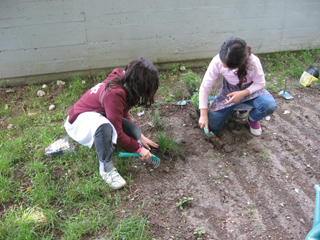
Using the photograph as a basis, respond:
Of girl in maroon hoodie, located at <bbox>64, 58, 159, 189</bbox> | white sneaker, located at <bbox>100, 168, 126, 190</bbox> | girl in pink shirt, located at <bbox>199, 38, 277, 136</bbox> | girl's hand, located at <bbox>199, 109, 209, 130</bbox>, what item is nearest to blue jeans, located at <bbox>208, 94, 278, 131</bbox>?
girl in pink shirt, located at <bbox>199, 38, 277, 136</bbox>

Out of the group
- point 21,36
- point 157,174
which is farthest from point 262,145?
point 21,36

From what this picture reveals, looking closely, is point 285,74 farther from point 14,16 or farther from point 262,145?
point 14,16

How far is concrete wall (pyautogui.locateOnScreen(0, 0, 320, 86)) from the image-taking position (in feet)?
11.4

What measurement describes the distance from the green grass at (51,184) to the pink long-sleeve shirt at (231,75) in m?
0.60

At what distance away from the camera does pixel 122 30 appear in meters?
3.71

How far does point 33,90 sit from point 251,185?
2.92 metres

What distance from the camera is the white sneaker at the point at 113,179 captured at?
227 cm

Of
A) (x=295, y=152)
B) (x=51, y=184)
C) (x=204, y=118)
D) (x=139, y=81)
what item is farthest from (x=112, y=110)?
(x=295, y=152)

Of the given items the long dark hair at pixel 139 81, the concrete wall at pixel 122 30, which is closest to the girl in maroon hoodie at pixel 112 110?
the long dark hair at pixel 139 81

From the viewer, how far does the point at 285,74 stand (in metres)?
4.08

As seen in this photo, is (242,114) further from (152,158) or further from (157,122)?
(152,158)

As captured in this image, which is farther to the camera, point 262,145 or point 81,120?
point 262,145

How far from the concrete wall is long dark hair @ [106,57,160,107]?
1.76 m

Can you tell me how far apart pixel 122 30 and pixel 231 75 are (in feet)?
5.72
